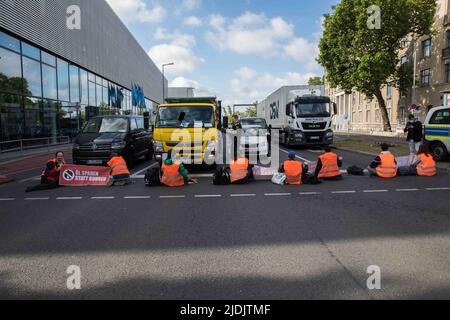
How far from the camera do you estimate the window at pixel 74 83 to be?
2798 cm

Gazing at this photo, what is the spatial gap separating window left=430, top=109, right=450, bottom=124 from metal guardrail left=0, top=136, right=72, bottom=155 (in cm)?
2027

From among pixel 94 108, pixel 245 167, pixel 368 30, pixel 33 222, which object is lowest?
pixel 33 222

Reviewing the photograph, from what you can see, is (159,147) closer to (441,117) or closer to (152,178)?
(152,178)

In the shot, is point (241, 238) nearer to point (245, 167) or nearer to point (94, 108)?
point (245, 167)

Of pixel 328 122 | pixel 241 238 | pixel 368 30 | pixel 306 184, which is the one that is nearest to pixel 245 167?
pixel 306 184

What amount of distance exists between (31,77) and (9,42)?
113 inches

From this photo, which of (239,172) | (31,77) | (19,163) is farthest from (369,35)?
(19,163)

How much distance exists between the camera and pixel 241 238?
4.98 meters

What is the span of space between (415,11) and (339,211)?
35894 mm

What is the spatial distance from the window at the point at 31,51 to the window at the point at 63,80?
3107mm

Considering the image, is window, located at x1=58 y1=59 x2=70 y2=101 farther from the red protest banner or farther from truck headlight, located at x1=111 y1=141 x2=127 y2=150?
the red protest banner

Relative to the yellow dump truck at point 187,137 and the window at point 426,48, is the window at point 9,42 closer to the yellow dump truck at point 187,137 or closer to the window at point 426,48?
the yellow dump truck at point 187,137

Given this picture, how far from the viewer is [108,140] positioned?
1214 cm

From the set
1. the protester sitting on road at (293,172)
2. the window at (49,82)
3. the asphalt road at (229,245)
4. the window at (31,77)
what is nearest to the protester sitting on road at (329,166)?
the protester sitting on road at (293,172)
